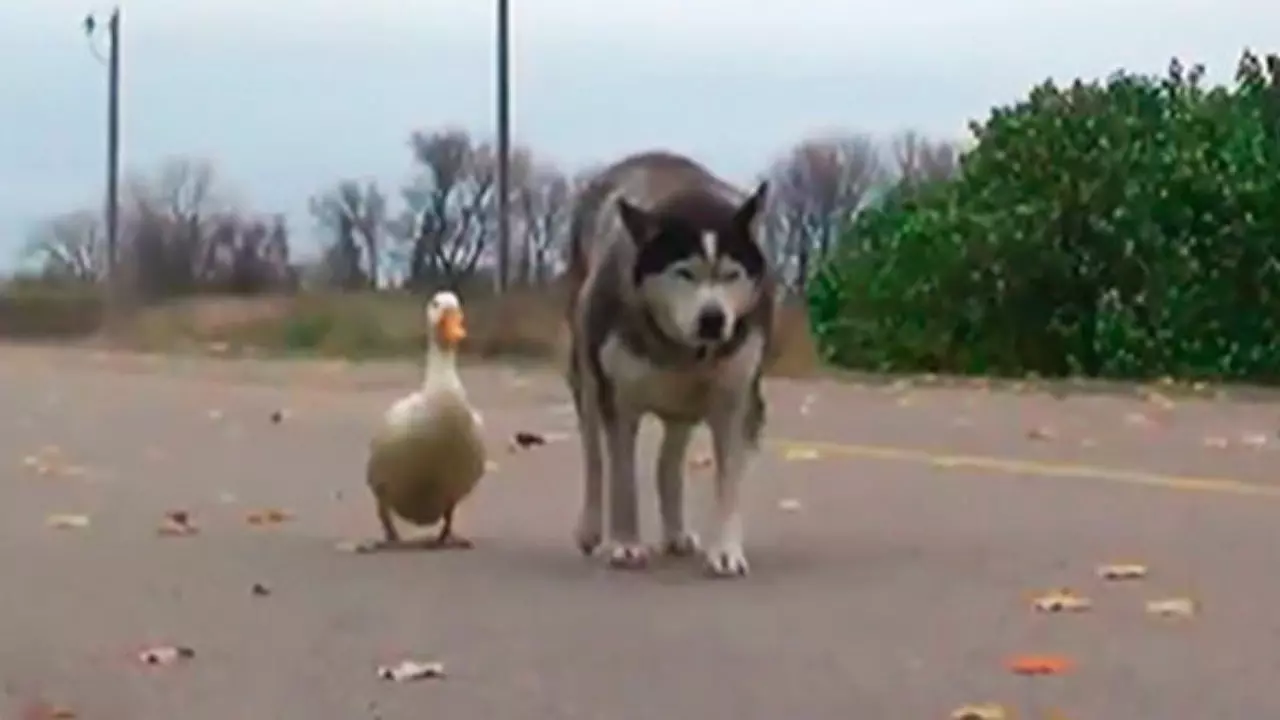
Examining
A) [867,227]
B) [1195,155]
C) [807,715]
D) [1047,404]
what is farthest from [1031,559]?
[867,227]

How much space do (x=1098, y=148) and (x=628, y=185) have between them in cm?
2158

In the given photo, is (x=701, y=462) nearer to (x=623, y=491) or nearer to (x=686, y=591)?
(x=623, y=491)

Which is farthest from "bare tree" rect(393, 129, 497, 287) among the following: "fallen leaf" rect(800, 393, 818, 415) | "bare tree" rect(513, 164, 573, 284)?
"fallen leaf" rect(800, 393, 818, 415)

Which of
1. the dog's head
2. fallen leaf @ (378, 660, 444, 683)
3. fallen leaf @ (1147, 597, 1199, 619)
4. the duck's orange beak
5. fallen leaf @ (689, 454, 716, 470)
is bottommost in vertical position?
fallen leaf @ (689, 454, 716, 470)

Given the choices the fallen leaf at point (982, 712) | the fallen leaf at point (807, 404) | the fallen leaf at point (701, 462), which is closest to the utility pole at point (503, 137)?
the fallen leaf at point (807, 404)

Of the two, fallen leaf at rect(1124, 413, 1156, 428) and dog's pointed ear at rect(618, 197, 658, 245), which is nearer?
dog's pointed ear at rect(618, 197, 658, 245)

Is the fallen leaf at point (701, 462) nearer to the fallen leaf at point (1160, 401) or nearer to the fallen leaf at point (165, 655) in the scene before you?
the fallen leaf at point (165, 655)

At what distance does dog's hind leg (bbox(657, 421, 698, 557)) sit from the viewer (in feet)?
35.1

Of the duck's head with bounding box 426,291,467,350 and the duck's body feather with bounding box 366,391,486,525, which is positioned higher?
the duck's head with bounding box 426,291,467,350

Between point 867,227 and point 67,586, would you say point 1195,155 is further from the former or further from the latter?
point 67,586

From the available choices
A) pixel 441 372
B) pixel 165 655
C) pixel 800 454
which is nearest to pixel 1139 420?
pixel 800 454

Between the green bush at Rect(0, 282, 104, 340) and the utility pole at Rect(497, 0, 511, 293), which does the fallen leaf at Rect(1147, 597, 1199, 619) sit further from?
the green bush at Rect(0, 282, 104, 340)

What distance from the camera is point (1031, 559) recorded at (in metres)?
10.3

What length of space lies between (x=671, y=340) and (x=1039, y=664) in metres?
2.46
